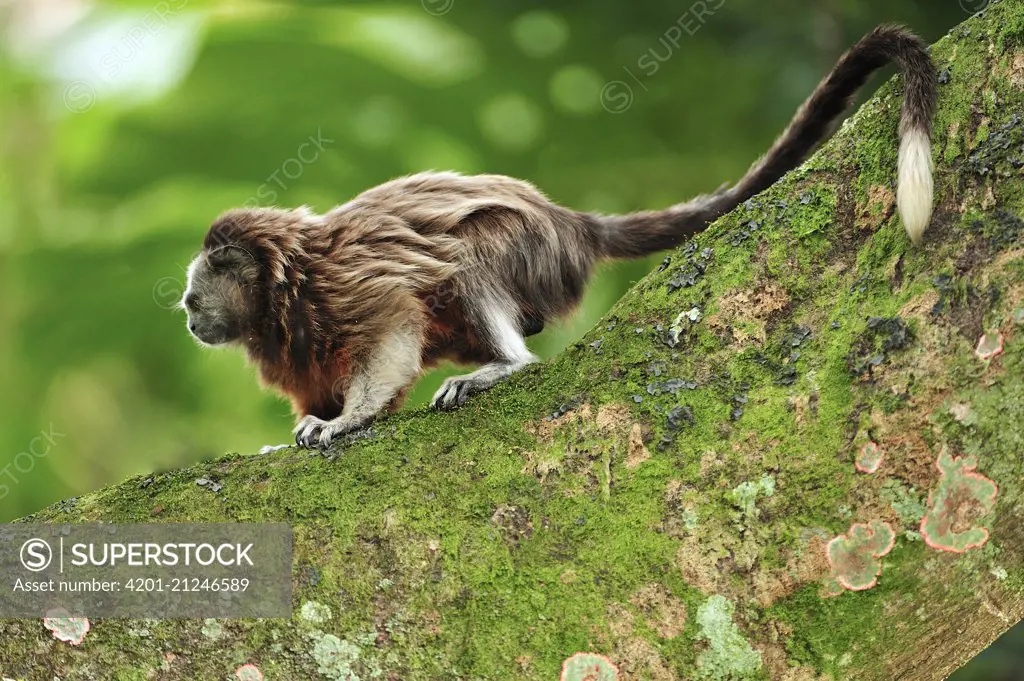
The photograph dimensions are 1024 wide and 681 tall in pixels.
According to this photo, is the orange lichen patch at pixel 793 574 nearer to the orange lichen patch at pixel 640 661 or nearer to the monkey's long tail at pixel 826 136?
the orange lichen patch at pixel 640 661

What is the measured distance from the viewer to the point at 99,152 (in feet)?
15.9

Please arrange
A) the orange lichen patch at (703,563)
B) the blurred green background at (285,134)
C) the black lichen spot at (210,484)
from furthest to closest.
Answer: the blurred green background at (285,134) < the black lichen spot at (210,484) < the orange lichen patch at (703,563)

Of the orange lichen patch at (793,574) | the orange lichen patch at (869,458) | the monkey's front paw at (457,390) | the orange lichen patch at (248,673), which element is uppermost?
the monkey's front paw at (457,390)

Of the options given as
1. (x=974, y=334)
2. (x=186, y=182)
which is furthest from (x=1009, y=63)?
(x=186, y=182)

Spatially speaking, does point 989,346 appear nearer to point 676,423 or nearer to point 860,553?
point 860,553

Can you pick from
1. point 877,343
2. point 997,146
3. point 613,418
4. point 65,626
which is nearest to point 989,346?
point 877,343

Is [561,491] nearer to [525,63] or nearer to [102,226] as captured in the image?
[525,63]

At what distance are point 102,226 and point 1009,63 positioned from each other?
4118 millimetres

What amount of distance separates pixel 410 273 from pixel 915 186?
189 cm

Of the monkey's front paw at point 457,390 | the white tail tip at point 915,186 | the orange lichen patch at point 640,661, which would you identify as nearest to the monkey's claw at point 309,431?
the monkey's front paw at point 457,390

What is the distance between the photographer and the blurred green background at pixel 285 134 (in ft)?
15.9

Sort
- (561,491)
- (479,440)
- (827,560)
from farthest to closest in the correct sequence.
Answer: (479,440)
(561,491)
(827,560)
